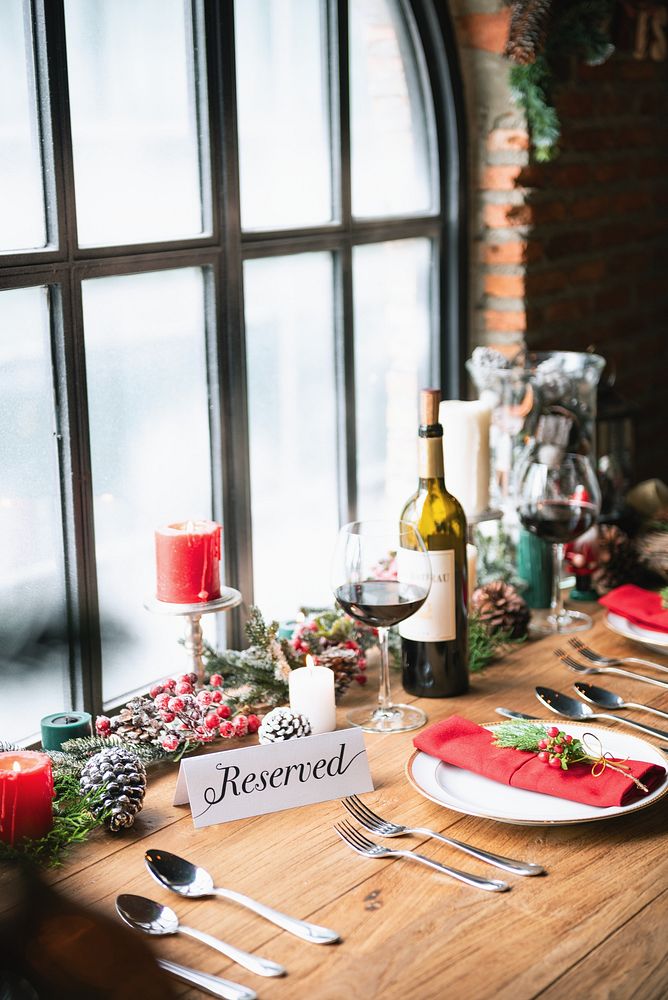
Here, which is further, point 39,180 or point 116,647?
point 39,180

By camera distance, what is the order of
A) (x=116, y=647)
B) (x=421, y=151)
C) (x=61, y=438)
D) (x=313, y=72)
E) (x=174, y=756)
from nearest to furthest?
(x=116, y=647), (x=174, y=756), (x=61, y=438), (x=313, y=72), (x=421, y=151)

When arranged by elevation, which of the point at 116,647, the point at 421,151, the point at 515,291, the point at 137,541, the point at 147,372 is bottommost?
the point at 137,541

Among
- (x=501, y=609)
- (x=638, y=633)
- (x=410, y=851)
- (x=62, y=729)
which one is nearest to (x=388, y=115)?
(x=501, y=609)

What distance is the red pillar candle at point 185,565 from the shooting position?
142cm

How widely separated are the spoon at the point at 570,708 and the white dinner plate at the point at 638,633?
0.70 ft

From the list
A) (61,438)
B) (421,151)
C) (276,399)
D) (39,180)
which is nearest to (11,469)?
(61,438)

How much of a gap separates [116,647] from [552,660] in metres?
1.17

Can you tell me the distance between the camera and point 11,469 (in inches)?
57.3

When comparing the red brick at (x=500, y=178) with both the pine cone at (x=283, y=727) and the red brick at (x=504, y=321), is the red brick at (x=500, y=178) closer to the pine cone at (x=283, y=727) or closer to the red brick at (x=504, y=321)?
the red brick at (x=504, y=321)

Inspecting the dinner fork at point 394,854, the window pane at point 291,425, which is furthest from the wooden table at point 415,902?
the window pane at point 291,425

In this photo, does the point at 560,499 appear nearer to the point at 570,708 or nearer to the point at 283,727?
the point at 570,708

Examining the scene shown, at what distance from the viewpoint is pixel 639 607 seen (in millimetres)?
1712

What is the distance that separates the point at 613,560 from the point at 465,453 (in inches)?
15.6

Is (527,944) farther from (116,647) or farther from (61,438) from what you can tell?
(61,438)
